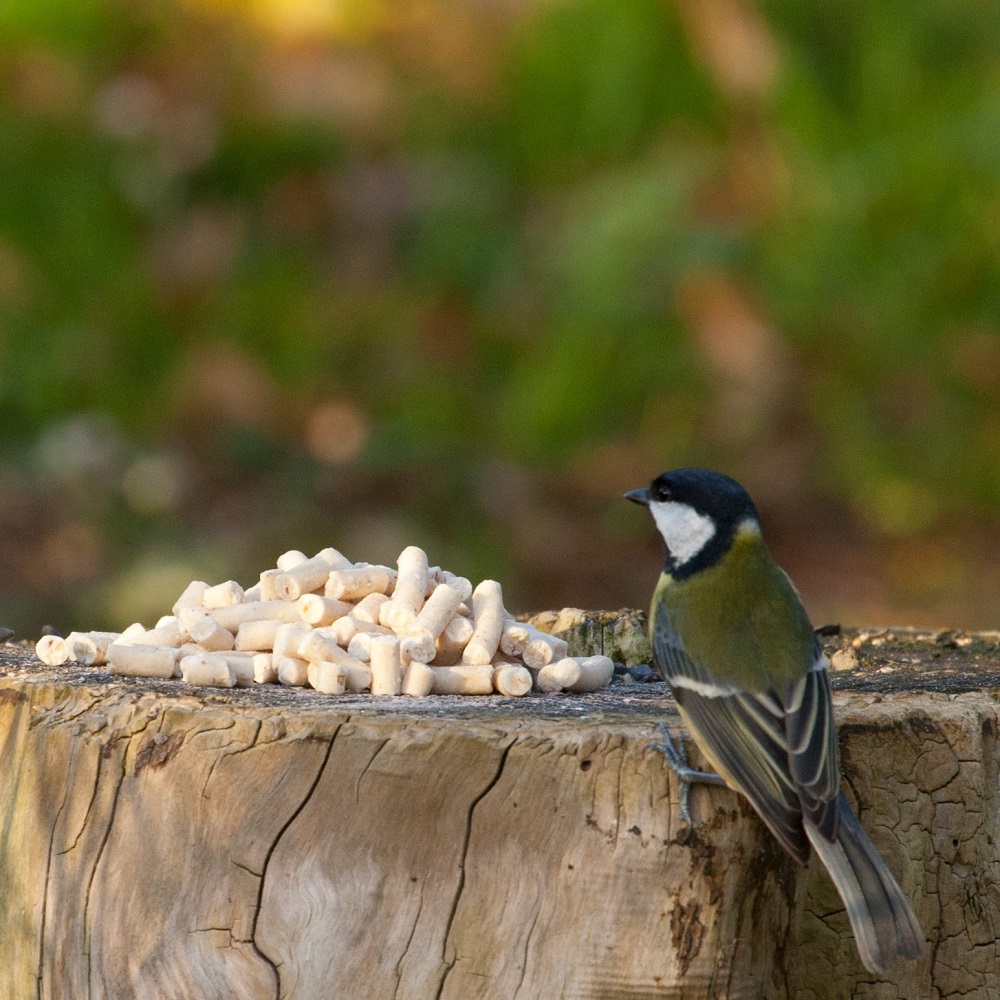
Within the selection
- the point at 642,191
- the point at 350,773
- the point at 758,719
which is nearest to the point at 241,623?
the point at 350,773

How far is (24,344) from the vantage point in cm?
820

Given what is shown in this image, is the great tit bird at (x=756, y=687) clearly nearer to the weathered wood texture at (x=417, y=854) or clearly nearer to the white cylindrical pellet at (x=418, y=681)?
the weathered wood texture at (x=417, y=854)

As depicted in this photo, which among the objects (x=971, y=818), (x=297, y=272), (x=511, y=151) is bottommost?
(x=971, y=818)

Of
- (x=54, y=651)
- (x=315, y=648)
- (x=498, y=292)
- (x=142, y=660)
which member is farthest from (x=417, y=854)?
(x=498, y=292)

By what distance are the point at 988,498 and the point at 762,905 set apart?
5.22 m

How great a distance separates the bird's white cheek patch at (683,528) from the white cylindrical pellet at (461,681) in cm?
42

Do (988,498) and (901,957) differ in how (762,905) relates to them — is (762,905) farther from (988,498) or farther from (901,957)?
(988,498)

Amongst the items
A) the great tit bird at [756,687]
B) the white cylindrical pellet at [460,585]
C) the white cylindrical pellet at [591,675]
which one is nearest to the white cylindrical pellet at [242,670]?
the white cylindrical pellet at [460,585]

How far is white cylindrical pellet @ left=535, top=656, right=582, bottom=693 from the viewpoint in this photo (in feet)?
8.96

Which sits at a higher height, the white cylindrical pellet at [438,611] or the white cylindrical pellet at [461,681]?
the white cylindrical pellet at [438,611]

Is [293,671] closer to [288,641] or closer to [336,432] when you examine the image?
[288,641]

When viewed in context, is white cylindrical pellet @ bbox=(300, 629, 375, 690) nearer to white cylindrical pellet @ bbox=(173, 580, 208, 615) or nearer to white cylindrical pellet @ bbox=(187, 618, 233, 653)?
A: white cylindrical pellet @ bbox=(187, 618, 233, 653)

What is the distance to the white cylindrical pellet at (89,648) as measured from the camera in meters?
2.85

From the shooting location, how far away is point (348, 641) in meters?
2.79
